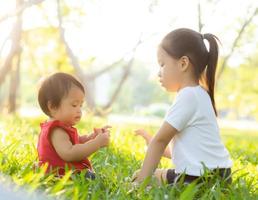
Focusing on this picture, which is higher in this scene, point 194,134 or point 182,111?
point 182,111

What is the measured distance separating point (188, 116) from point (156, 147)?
0.72 ft

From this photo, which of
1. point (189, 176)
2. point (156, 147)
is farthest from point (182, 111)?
point (189, 176)

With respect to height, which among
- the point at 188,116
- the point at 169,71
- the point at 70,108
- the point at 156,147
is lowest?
the point at 156,147

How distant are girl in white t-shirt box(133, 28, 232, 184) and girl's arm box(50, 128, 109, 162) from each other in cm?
24

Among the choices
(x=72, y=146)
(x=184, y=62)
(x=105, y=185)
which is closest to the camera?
(x=105, y=185)

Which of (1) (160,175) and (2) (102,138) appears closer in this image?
(2) (102,138)

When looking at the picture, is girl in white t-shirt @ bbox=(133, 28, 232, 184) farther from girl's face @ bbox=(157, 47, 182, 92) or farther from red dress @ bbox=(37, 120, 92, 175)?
red dress @ bbox=(37, 120, 92, 175)

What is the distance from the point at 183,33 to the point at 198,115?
42cm

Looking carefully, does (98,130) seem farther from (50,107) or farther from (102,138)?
(50,107)

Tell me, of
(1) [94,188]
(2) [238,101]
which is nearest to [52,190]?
(1) [94,188]

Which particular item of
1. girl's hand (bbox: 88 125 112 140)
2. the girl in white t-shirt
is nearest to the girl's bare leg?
the girl in white t-shirt

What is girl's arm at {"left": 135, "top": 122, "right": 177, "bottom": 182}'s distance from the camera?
2775 mm

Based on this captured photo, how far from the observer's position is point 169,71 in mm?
2879

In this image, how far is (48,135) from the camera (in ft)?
9.07
